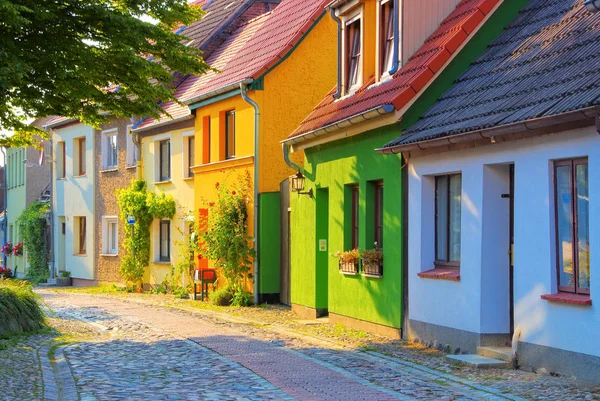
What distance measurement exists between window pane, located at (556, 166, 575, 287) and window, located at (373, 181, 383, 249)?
517 centimetres

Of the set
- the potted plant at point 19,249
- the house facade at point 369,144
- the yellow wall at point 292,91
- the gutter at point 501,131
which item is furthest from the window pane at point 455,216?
the potted plant at point 19,249

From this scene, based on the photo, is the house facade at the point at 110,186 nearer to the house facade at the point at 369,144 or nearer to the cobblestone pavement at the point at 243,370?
the house facade at the point at 369,144

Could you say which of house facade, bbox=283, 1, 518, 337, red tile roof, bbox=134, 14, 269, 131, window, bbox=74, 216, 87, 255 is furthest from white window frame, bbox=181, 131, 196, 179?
window, bbox=74, 216, 87, 255

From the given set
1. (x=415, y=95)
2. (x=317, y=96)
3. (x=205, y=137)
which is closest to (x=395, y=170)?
(x=415, y=95)

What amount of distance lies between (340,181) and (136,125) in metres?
14.2

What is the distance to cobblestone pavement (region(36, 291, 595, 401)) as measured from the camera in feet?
32.7

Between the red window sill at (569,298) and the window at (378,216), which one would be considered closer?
the red window sill at (569,298)

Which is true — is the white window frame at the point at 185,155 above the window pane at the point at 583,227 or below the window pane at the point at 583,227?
above

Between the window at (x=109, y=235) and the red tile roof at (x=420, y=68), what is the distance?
17488 mm

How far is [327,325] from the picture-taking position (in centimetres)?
1716

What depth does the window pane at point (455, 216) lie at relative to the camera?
1334cm

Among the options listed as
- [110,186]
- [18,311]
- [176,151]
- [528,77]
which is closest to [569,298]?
[528,77]

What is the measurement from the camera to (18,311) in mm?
16078

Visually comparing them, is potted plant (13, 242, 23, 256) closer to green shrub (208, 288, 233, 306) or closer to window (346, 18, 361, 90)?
green shrub (208, 288, 233, 306)
